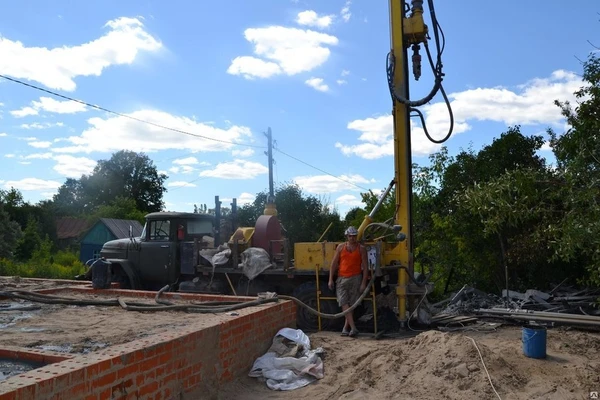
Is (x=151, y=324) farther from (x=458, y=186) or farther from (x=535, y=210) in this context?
(x=458, y=186)

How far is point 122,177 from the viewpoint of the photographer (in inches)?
2586

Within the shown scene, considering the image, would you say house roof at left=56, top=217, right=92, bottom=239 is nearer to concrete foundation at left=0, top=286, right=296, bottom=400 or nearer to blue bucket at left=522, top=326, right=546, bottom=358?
concrete foundation at left=0, top=286, right=296, bottom=400

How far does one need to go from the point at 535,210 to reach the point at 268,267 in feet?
15.6

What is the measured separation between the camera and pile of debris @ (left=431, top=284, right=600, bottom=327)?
384 inches

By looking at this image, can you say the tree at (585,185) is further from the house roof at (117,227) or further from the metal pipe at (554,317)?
the house roof at (117,227)

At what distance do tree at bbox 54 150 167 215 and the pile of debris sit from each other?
188 ft

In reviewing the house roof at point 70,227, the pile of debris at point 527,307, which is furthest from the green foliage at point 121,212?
the pile of debris at point 527,307

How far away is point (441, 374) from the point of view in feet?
18.9

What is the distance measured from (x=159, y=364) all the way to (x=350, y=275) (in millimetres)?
4721

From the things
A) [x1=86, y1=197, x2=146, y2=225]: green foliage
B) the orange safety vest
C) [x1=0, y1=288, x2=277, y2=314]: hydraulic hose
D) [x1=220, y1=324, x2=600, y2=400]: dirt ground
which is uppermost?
[x1=86, y1=197, x2=146, y2=225]: green foliage

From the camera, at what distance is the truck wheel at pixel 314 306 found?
9.63 meters

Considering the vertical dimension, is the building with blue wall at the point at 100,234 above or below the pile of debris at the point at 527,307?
above

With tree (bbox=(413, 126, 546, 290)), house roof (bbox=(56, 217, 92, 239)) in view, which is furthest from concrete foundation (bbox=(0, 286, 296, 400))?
house roof (bbox=(56, 217, 92, 239))

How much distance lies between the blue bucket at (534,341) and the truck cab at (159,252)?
6.66 m
